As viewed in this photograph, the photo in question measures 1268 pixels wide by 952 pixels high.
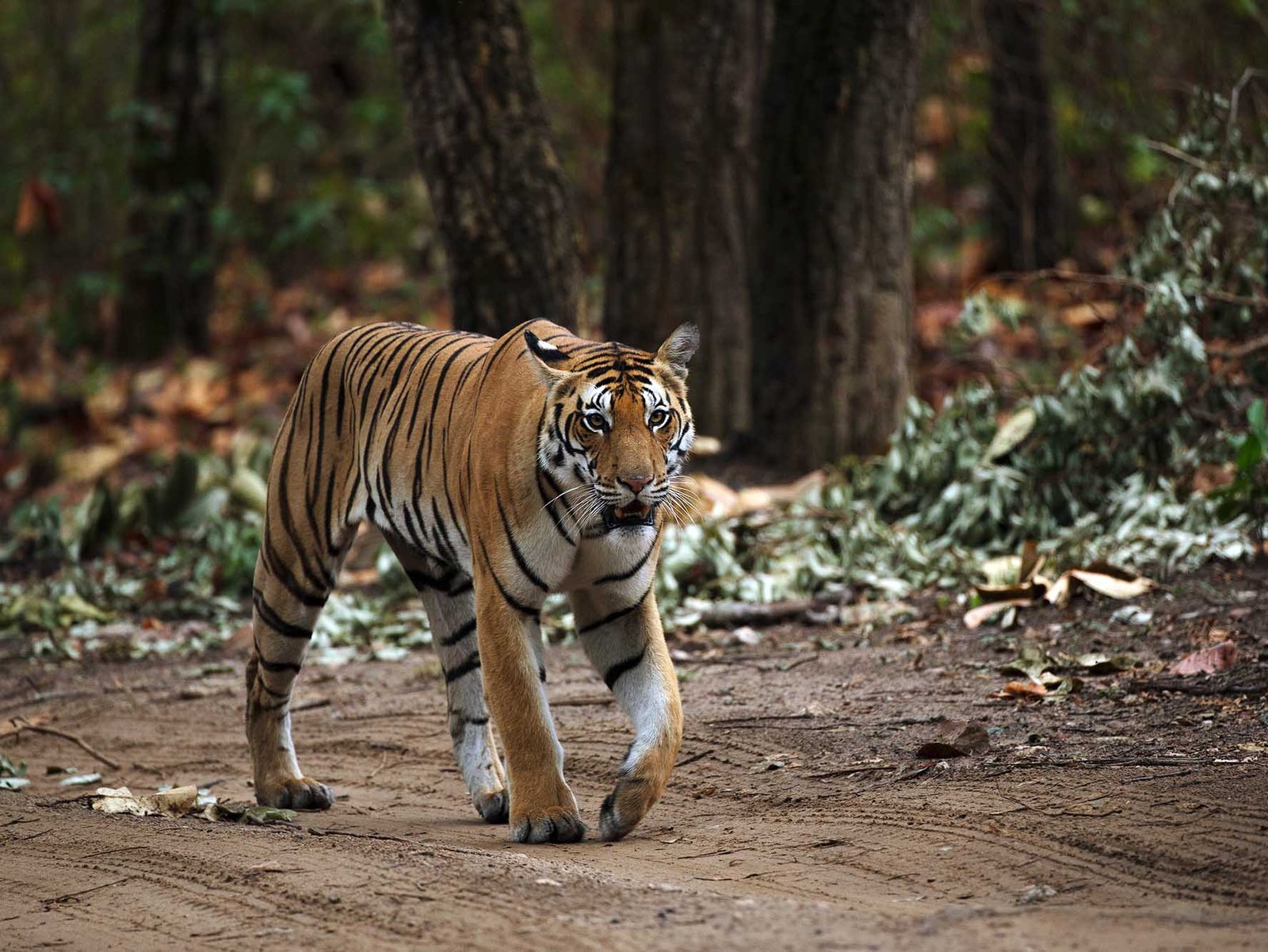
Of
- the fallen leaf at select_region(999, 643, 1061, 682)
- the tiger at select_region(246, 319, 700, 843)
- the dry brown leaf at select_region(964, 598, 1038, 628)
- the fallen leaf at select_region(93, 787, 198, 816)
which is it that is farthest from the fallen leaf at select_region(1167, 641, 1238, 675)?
the fallen leaf at select_region(93, 787, 198, 816)

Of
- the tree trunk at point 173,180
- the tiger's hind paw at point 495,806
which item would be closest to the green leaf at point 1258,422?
the tiger's hind paw at point 495,806

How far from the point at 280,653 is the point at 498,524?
134 cm

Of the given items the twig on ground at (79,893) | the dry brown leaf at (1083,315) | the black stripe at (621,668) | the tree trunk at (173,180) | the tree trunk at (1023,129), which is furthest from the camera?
the tree trunk at (173,180)

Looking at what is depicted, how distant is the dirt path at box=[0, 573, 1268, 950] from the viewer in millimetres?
3701

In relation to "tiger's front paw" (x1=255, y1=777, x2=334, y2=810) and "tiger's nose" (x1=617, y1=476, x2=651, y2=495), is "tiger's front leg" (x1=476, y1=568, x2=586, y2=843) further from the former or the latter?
"tiger's front paw" (x1=255, y1=777, x2=334, y2=810)

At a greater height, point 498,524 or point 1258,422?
point 1258,422

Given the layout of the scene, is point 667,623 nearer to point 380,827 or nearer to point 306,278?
point 380,827

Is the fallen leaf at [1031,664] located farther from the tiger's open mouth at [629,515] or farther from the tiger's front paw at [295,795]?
the tiger's front paw at [295,795]

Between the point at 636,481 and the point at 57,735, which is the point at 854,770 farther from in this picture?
the point at 57,735

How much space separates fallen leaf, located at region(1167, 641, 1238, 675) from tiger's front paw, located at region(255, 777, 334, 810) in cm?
311

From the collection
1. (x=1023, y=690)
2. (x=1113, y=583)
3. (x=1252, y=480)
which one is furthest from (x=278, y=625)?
(x=1252, y=480)

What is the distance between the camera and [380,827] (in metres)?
5.04

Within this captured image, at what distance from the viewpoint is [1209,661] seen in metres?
5.77

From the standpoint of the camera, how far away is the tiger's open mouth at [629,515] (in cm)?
448
